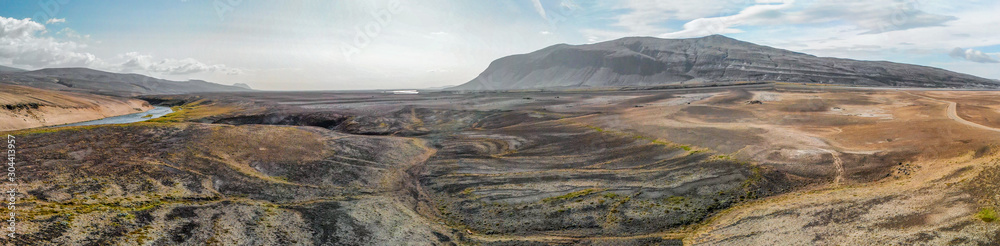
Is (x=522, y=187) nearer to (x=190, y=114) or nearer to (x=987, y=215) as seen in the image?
(x=987, y=215)

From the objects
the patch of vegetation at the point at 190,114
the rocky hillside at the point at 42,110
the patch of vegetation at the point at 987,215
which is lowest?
the patch of vegetation at the point at 987,215

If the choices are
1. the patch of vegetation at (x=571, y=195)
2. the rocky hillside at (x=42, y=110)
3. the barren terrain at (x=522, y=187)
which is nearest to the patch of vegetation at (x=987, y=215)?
the barren terrain at (x=522, y=187)

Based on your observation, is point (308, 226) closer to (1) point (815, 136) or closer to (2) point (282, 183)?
(2) point (282, 183)

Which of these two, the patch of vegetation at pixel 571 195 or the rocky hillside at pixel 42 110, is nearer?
the patch of vegetation at pixel 571 195

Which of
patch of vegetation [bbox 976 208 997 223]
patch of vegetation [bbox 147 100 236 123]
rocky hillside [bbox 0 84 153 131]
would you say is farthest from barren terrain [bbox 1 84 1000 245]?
patch of vegetation [bbox 147 100 236 123]

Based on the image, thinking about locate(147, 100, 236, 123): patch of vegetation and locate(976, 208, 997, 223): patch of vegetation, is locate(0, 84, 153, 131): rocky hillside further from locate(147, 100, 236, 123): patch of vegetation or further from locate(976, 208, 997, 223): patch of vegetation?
locate(976, 208, 997, 223): patch of vegetation

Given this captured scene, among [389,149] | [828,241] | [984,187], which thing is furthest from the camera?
[389,149]

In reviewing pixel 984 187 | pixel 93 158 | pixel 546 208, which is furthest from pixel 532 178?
pixel 93 158

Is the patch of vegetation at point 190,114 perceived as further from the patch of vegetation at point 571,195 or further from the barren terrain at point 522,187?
Answer: the patch of vegetation at point 571,195
